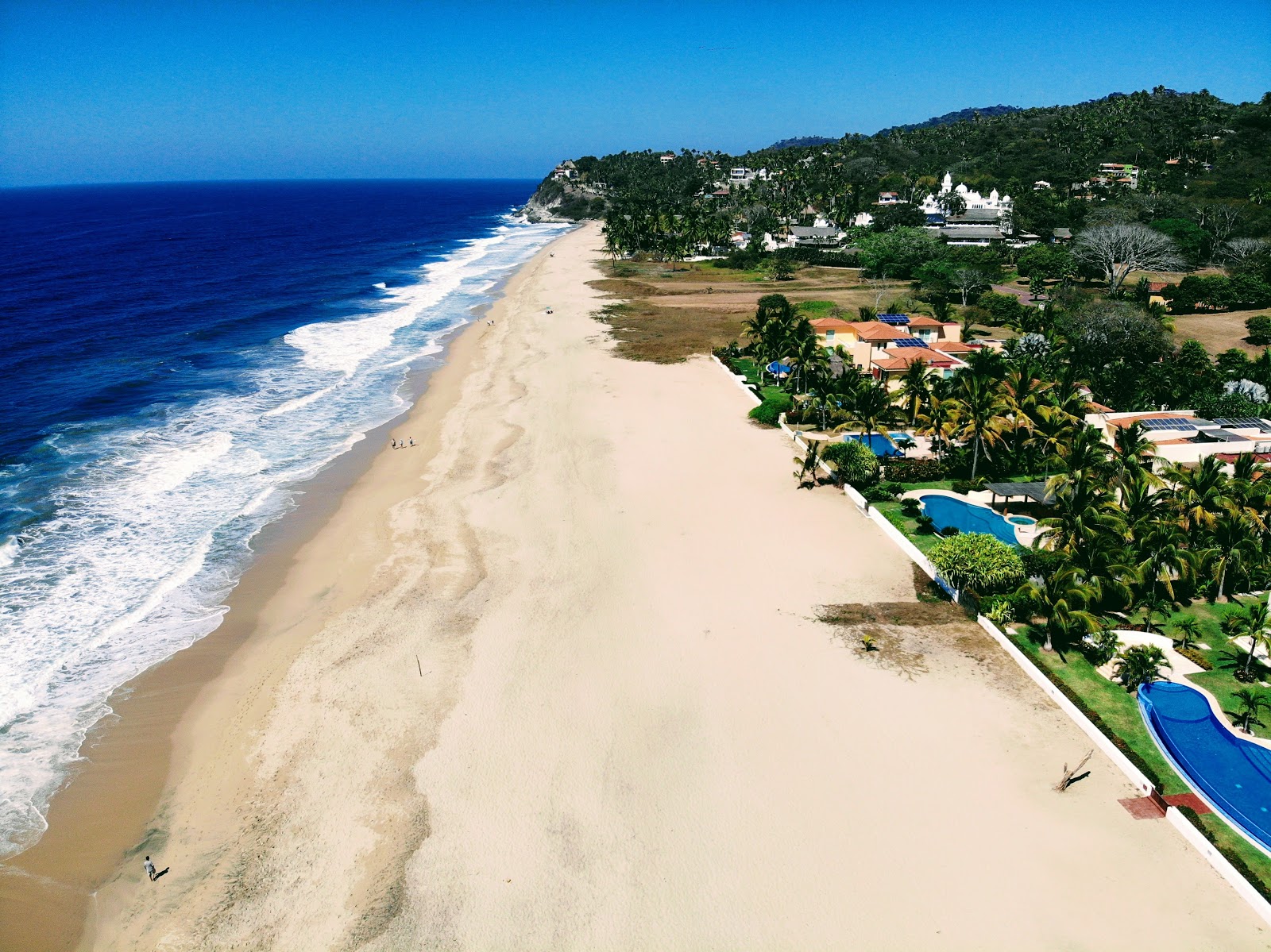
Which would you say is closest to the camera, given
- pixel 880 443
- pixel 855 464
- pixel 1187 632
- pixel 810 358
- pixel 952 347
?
pixel 1187 632

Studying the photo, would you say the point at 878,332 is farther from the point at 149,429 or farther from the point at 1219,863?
the point at 149,429

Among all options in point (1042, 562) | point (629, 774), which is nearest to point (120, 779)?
point (629, 774)

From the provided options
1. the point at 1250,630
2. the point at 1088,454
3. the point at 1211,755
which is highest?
the point at 1088,454

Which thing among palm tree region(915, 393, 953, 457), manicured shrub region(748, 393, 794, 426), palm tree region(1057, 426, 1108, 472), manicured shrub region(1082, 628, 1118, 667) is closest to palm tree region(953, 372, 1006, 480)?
palm tree region(915, 393, 953, 457)

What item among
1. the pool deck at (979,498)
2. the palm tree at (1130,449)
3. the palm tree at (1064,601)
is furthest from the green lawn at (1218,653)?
the pool deck at (979,498)

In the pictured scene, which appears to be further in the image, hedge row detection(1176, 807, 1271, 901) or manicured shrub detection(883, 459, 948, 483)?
manicured shrub detection(883, 459, 948, 483)

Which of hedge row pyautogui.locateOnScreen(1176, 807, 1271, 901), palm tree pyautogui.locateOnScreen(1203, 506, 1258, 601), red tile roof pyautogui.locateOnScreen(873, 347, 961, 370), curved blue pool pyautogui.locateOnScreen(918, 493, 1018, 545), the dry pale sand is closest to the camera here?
hedge row pyautogui.locateOnScreen(1176, 807, 1271, 901)

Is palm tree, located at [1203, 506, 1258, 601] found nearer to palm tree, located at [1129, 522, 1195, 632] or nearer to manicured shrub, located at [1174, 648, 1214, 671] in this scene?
palm tree, located at [1129, 522, 1195, 632]
